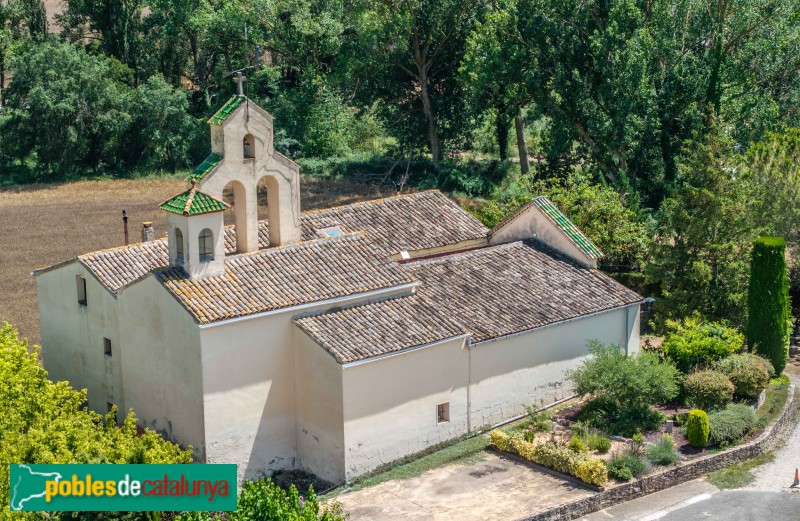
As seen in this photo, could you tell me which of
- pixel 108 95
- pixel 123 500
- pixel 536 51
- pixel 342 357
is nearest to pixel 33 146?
pixel 108 95

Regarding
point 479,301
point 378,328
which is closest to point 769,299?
point 479,301

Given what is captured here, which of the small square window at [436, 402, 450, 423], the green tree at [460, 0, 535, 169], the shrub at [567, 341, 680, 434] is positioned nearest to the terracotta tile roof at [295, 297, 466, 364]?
the small square window at [436, 402, 450, 423]

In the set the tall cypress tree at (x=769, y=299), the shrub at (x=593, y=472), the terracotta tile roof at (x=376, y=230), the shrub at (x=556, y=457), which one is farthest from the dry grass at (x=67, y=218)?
→ the tall cypress tree at (x=769, y=299)

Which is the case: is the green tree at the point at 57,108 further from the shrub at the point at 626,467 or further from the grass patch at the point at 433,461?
the shrub at the point at 626,467

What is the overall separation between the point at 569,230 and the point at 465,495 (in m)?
12.4

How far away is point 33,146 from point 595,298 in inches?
1834

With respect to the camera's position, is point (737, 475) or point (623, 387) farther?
point (623, 387)

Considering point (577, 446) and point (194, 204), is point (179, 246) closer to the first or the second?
point (194, 204)

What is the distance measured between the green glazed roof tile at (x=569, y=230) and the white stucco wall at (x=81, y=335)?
1518cm

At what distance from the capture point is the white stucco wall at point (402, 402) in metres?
30.9

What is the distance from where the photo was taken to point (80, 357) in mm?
36188

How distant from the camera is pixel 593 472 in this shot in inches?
1172

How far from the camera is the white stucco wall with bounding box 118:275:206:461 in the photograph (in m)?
30.7

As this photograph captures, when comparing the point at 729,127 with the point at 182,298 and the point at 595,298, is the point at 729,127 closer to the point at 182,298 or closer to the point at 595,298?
the point at 595,298
